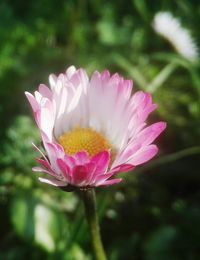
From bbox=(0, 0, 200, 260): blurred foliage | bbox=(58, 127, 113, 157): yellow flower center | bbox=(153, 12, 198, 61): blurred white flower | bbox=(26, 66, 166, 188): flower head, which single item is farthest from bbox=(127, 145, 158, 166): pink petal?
bbox=(153, 12, 198, 61): blurred white flower

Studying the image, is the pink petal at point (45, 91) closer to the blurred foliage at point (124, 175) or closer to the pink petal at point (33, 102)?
the pink petal at point (33, 102)

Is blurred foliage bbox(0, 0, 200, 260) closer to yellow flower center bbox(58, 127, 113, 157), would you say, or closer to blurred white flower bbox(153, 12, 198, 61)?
blurred white flower bbox(153, 12, 198, 61)

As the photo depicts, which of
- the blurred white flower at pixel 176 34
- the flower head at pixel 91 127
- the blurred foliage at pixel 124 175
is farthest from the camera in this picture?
the blurred white flower at pixel 176 34

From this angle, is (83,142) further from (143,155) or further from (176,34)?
(176,34)

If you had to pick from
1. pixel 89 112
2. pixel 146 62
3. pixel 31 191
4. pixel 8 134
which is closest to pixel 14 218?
pixel 31 191

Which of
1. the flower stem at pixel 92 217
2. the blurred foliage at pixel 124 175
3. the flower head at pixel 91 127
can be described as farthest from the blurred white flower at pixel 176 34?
the flower stem at pixel 92 217

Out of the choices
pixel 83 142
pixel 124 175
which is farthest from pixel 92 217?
pixel 124 175
